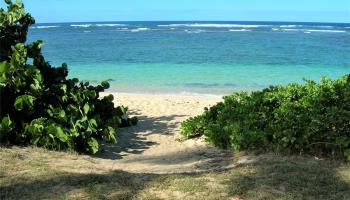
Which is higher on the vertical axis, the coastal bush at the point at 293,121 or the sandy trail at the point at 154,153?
the coastal bush at the point at 293,121

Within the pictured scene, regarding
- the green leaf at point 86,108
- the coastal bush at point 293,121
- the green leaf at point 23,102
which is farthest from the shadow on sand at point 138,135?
the coastal bush at point 293,121

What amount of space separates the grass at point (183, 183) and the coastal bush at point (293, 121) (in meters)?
0.38

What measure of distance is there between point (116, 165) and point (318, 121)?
106 inches

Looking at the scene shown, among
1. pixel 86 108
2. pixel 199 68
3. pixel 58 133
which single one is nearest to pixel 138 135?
pixel 86 108

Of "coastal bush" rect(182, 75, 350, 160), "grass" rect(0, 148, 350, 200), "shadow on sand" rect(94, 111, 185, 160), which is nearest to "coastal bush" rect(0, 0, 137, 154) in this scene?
"shadow on sand" rect(94, 111, 185, 160)

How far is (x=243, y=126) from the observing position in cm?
661

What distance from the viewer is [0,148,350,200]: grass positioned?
14.8 feet

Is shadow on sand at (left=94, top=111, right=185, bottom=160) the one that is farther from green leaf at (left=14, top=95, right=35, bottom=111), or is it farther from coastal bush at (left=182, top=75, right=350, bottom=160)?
coastal bush at (left=182, top=75, right=350, bottom=160)

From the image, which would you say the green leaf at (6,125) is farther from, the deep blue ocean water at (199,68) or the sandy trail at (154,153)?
the deep blue ocean water at (199,68)

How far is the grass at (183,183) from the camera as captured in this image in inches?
178

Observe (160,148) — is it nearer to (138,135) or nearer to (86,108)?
(138,135)

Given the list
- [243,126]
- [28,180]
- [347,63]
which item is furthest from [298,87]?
[347,63]

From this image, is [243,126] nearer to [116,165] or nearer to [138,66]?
[116,165]

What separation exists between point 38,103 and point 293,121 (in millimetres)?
3721
